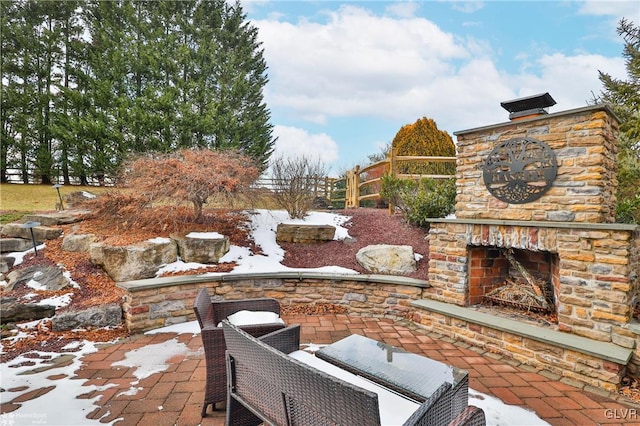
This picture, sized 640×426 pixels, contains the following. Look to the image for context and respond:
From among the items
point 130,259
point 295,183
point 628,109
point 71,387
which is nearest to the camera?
point 71,387

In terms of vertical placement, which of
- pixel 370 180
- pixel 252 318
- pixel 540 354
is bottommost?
pixel 540 354

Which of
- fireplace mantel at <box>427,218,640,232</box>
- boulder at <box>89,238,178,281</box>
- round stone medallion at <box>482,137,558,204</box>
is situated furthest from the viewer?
boulder at <box>89,238,178,281</box>

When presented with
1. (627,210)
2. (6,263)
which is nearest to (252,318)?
(627,210)

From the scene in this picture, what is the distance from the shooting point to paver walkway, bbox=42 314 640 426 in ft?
6.75

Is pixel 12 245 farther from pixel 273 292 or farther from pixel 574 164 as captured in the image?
pixel 574 164

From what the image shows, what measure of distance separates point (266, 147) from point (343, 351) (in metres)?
12.7

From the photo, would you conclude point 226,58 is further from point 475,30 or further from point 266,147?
point 475,30

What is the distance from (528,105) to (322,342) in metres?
3.26

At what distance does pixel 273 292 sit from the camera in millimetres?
4195

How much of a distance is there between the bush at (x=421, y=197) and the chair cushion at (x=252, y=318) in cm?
339

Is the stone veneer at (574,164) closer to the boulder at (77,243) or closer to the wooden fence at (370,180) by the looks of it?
the wooden fence at (370,180)

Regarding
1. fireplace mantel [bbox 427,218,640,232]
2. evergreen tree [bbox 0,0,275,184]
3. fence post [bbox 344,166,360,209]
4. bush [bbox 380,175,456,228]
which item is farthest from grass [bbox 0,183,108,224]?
fireplace mantel [bbox 427,218,640,232]

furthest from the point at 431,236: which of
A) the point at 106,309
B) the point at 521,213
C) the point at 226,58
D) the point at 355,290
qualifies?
the point at 226,58

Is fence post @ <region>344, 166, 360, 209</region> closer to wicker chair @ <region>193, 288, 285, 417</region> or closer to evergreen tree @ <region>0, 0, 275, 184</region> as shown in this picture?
evergreen tree @ <region>0, 0, 275, 184</region>
